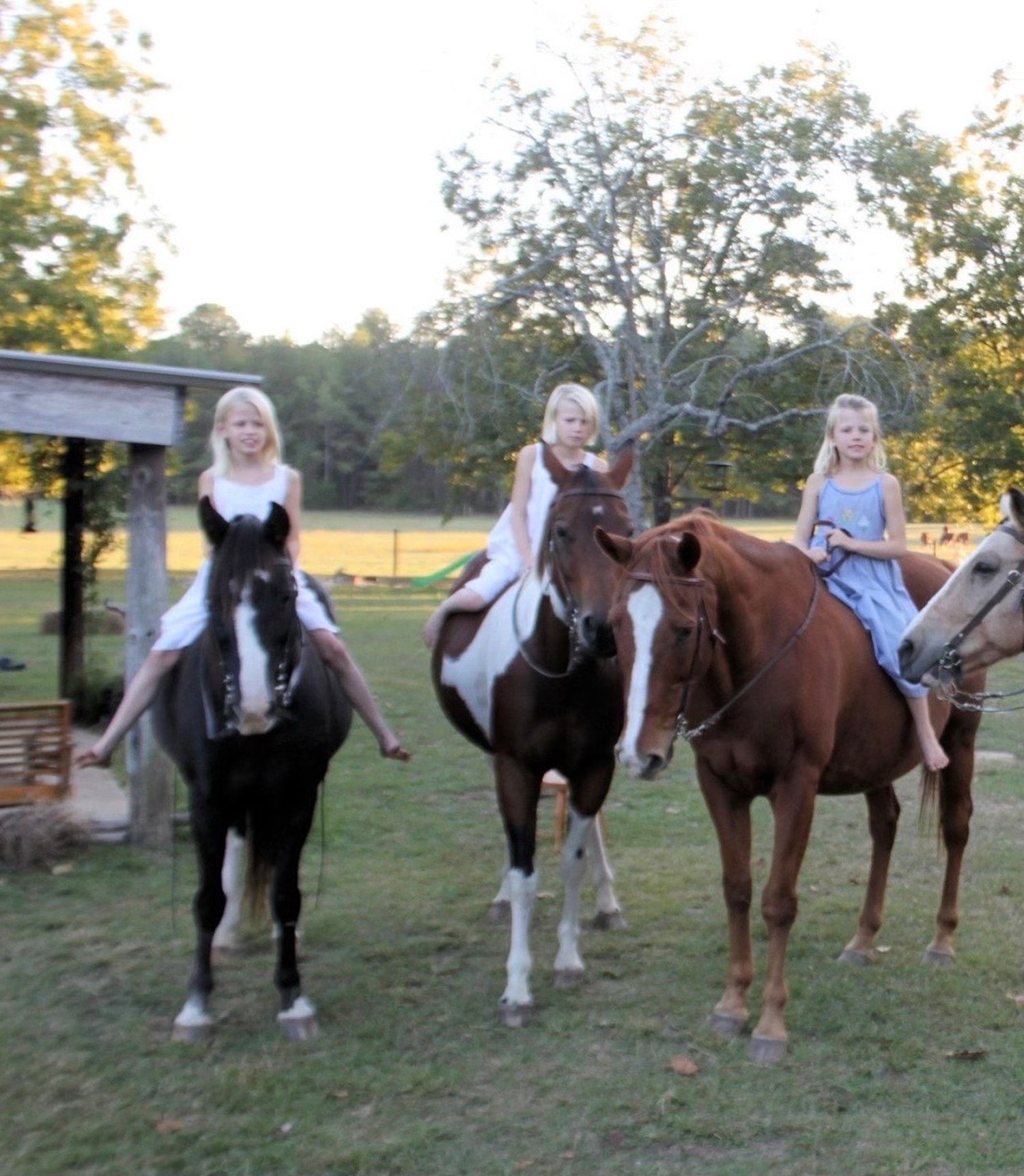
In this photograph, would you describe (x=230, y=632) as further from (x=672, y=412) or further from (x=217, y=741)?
(x=672, y=412)

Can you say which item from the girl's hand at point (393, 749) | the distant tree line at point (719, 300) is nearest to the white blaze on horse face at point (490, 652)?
the girl's hand at point (393, 749)

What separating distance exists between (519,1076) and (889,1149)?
128cm

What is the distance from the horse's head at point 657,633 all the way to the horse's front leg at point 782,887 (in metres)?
0.72

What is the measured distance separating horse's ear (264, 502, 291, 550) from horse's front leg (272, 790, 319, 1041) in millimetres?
1116

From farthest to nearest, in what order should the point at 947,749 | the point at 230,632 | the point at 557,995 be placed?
the point at 947,749 < the point at 557,995 < the point at 230,632

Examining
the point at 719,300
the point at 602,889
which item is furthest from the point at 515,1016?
the point at 719,300

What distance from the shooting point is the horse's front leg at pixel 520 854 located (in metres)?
4.91

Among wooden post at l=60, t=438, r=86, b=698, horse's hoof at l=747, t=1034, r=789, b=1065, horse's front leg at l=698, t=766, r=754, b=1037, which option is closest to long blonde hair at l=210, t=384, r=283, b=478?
horse's front leg at l=698, t=766, r=754, b=1037

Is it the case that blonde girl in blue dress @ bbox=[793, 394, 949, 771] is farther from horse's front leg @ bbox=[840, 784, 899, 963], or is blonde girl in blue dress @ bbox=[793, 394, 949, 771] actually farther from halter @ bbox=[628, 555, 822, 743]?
horse's front leg @ bbox=[840, 784, 899, 963]

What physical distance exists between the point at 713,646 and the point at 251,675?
63.8 inches

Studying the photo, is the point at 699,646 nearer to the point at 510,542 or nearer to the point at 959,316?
the point at 510,542

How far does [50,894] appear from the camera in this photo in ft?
21.3

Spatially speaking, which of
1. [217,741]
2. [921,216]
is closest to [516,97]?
[921,216]

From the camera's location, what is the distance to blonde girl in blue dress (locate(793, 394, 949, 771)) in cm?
507
